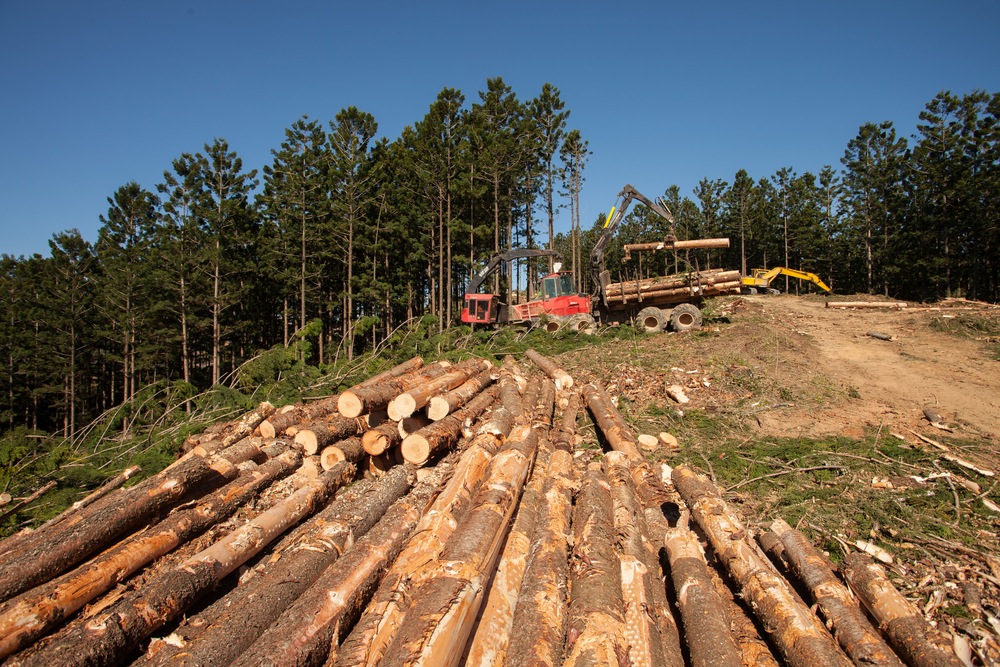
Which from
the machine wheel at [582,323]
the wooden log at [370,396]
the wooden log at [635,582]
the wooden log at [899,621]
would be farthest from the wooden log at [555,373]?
the wooden log at [899,621]

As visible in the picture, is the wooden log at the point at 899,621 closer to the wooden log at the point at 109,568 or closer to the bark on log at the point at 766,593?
the bark on log at the point at 766,593

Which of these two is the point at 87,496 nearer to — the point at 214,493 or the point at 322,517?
the point at 214,493

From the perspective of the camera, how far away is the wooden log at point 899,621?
2.74 m

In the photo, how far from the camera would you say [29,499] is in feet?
16.9

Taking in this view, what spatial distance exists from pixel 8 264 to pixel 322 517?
162ft

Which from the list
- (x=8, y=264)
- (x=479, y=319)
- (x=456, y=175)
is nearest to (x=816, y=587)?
(x=479, y=319)

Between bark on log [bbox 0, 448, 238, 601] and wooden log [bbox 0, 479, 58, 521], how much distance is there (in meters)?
0.72

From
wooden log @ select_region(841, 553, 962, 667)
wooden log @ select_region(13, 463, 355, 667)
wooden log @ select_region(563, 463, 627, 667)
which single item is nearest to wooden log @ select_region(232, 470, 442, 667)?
wooden log @ select_region(13, 463, 355, 667)

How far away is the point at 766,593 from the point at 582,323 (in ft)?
40.8

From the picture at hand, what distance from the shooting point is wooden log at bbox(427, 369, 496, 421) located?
6676mm

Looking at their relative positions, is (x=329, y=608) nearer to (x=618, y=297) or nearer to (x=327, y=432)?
(x=327, y=432)

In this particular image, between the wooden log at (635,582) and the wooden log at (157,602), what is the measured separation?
3148 mm

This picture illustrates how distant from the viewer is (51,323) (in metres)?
24.5

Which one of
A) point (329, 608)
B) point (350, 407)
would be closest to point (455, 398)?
point (350, 407)
